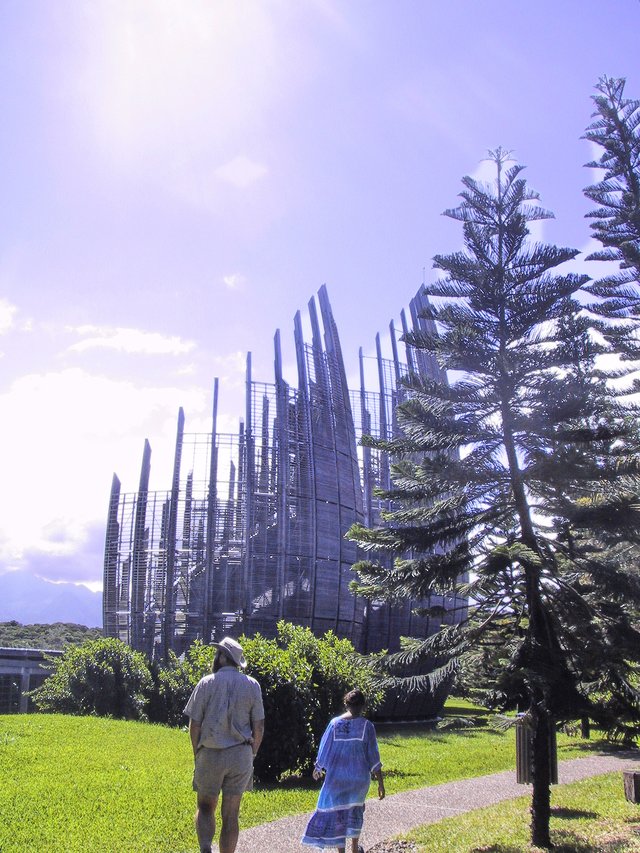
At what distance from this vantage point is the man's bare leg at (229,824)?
14.3 ft

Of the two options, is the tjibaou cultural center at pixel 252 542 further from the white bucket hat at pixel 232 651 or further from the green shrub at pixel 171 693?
the white bucket hat at pixel 232 651

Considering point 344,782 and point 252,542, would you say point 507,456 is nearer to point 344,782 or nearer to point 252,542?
point 344,782

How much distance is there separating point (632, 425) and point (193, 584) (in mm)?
12519

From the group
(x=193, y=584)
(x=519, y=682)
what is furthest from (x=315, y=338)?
(x=519, y=682)

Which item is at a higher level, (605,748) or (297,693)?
(297,693)

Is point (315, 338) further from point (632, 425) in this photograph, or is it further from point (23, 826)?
point (23, 826)

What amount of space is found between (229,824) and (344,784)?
1025 millimetres

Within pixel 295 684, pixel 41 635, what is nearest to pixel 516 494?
pixel 295 684

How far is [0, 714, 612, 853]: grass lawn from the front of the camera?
18.8 feet

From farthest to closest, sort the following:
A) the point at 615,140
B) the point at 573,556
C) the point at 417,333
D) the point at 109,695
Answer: the point at 109,695 < the point at 615,140 < the point at 417,333 < the point at 573,556

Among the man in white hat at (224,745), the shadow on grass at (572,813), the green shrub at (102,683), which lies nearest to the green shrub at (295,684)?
the green shrub at (102,683)

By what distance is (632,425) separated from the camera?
7.08 metres

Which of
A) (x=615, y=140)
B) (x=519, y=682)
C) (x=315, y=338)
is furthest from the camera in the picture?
(x=315, y=338)

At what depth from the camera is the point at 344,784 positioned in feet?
16.8
